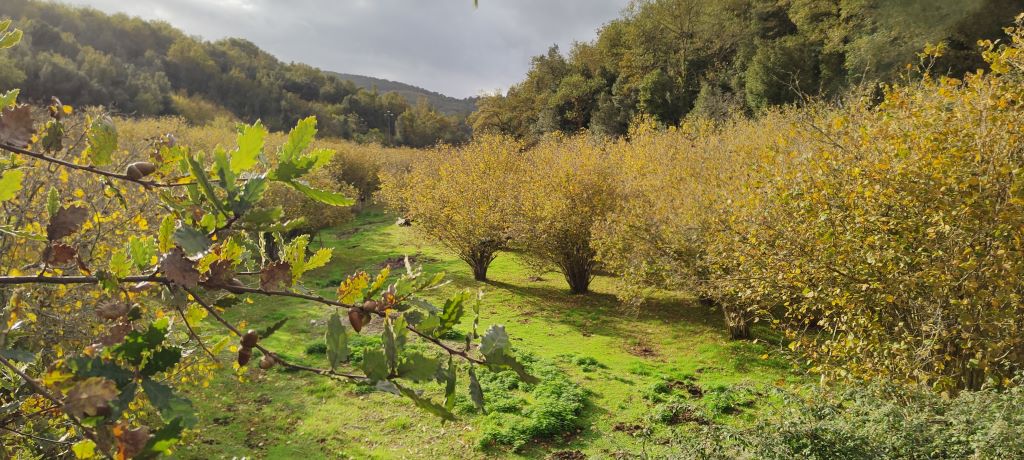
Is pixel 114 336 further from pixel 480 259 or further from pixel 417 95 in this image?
pixel 417 95

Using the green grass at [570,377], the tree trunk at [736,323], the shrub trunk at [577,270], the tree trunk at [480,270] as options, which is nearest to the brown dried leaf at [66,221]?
the green grass at [570,377]

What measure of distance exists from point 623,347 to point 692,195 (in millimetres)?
3714

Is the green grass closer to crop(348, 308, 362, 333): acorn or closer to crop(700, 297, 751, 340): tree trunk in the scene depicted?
crop(700, 297, 751, 340): tree trunk

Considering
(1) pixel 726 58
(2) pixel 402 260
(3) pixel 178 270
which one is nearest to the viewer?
(3) pixel 178 270

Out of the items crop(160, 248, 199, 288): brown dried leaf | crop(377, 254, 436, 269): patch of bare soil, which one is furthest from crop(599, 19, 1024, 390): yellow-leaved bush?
crop(377, 254, 436, 269): patch of bare soil

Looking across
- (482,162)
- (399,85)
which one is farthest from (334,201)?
(399,85)

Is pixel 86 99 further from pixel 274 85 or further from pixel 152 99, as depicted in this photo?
pixel 274 85

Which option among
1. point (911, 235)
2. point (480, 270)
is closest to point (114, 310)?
point (911, 235)

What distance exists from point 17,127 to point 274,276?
0.56 meters

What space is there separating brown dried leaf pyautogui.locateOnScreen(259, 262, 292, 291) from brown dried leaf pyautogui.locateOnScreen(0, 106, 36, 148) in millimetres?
515

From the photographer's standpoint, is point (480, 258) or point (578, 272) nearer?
point (578, 272)

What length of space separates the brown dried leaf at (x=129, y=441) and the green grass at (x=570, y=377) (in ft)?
12.6

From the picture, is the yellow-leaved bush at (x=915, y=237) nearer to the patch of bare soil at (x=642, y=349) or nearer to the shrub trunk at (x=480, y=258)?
the patch of bare soil at (x=642, y=349)

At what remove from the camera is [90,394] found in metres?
0.82
